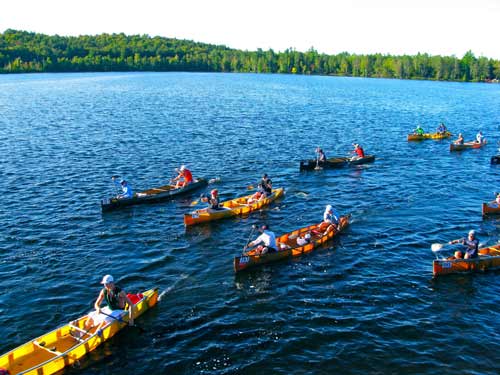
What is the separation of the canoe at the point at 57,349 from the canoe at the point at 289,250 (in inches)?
291

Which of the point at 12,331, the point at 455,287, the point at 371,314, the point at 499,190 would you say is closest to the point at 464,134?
the point at 499,190

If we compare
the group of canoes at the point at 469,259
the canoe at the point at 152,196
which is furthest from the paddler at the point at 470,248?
the canoe at the point at 152,196

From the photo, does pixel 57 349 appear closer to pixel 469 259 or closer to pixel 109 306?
pixel 109 306

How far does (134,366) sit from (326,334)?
8579 millimetres

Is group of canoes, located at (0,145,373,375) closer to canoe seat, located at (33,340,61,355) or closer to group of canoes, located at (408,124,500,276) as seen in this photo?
canoe seat, located at (33,340,61,355)

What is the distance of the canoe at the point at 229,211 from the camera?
3382 cm

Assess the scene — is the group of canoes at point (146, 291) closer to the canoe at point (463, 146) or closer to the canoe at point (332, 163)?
the canoe at point (332, 163)

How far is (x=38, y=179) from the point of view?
144 feet

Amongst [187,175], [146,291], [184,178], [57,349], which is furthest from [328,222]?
[57,349]

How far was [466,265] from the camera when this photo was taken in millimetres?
27125

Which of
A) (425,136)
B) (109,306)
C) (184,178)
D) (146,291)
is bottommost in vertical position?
(146,291)

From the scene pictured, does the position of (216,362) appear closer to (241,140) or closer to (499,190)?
(499,190)

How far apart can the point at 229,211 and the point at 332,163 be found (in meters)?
19.2

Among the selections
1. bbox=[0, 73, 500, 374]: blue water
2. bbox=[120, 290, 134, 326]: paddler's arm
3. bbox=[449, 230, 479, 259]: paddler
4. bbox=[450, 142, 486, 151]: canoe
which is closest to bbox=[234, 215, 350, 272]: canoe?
bbox=[0, 73, 500, 374]: blue water
